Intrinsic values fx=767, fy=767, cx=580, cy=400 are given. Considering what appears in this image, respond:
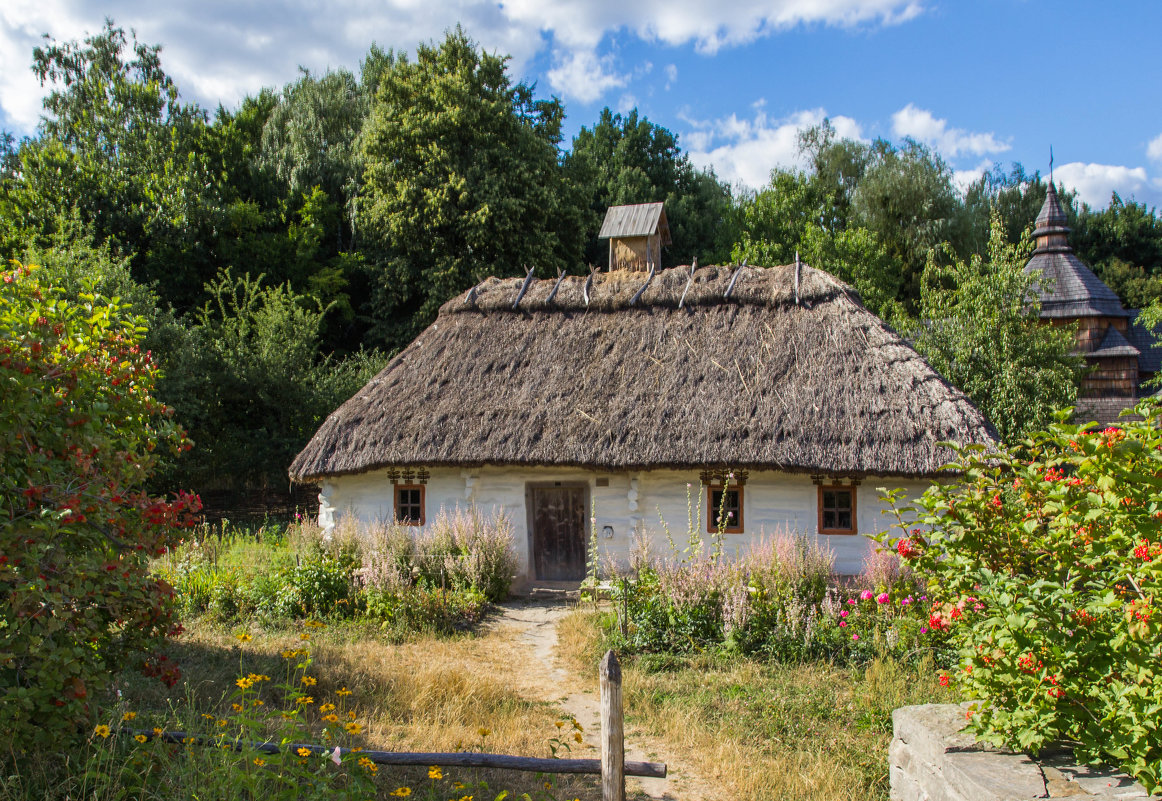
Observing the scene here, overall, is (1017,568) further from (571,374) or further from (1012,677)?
(571,374)

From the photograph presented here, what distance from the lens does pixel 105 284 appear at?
14.5 meters

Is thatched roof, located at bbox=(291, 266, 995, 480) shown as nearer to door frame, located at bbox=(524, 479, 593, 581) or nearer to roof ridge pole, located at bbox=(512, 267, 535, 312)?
roof ridge pole, located at bbox=(512, 267, 535, 312)

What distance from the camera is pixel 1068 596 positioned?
3240 mm

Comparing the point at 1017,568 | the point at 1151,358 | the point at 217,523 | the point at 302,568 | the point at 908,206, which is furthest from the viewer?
the point at 908,206

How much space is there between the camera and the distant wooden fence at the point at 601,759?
13.1ft

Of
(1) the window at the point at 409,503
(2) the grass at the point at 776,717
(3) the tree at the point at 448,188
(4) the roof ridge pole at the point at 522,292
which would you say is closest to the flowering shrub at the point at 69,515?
(2) the grass at the point at 776,717

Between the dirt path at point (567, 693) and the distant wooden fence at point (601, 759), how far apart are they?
1093 millimetres

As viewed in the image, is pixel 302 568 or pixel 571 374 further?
pixel 571 374

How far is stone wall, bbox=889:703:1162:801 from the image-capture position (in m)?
3.23

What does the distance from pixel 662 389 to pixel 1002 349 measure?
6.02 m

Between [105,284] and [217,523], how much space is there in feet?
16.6

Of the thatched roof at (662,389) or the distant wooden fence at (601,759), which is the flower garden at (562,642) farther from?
the thatched roof at (662,389)

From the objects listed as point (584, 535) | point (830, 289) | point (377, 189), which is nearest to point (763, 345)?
point (830, 289)

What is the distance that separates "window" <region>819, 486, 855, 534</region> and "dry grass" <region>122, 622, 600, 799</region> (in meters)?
4.54
